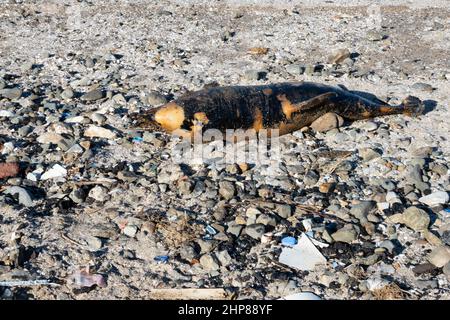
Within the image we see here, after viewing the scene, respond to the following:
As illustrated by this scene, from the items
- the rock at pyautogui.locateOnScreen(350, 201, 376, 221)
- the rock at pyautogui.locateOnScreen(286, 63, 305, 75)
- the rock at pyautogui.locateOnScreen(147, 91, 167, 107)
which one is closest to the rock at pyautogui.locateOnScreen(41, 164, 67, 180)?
the rock at pyautogui.locateOnScreen(147, 91, 167, 107)

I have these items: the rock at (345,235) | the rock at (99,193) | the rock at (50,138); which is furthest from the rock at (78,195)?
the rock at (345,235)

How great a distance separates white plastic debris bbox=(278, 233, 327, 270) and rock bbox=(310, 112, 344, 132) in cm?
170

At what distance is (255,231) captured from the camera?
13.7 ft

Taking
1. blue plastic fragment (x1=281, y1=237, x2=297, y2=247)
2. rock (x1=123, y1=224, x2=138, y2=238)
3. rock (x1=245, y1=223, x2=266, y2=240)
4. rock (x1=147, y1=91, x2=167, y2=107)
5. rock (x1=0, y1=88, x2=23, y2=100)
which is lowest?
blue plastic fragment (x1=281, y1=237, x2=297, y2=247)

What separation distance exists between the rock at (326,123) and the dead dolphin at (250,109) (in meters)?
0.05

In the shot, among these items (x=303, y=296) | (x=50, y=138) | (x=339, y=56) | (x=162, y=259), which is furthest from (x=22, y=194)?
(x=339, y=56)

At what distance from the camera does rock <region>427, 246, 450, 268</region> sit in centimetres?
389

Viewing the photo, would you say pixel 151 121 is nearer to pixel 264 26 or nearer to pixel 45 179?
pixel 45 179

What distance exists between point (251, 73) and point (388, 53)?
1.99 metres

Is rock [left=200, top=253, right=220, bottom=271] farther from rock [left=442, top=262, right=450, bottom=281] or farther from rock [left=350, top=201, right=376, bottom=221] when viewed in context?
rock [left=442, top=262, right=450, bottom=281]

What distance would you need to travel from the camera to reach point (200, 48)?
767cm

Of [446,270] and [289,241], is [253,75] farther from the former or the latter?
[446,270]

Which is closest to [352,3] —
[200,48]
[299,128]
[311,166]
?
[200,48]

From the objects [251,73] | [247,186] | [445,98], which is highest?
[251,73]
